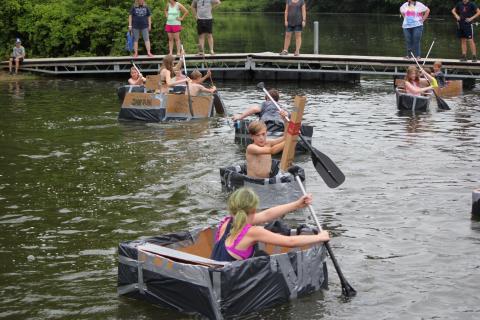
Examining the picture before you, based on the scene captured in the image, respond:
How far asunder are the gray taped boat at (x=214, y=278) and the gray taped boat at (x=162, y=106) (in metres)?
12.9

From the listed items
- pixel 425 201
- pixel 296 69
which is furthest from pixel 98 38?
pixel 425 201

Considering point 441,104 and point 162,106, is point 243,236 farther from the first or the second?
point 441,104

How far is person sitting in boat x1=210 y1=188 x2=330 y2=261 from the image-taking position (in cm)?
1029

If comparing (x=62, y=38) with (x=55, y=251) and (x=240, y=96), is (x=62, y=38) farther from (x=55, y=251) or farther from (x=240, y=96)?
(x=55, y=251)

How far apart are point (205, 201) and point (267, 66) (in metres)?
18.5

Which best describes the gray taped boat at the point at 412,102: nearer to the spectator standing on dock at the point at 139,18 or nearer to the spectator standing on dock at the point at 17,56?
the spectator standing on dock at the point at 139,18

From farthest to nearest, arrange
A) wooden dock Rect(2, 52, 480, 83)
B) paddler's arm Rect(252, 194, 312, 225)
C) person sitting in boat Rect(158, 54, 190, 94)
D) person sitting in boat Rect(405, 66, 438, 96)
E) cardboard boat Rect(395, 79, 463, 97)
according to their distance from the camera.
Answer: wooden dock Rect(2, 52, 480, 83) < cardboard boat Rect(395, 79, 463, 97) < person sitting in boat Rect(405, 66, 438, 96) < person sitting in boat Rect(158, 54, 190, 94) < paddler's arm Rect(252, 194, 312, 225)

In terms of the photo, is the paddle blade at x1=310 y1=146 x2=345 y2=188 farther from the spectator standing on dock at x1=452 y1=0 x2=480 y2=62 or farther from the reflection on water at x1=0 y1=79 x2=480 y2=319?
the spectator standing on dock at x1=452 y1=0 x2=480 y2=62

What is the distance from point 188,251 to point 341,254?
2363mm

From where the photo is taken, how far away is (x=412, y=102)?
83.9 ft

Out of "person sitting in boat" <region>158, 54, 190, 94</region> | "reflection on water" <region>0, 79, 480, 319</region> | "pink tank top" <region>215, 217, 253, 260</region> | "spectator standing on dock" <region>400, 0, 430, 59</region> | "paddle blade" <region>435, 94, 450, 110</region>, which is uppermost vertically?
"spectator standing on dock" <region>400, 0, 430, 59</region>

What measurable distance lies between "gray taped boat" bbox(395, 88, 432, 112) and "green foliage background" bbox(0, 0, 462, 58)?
1282 cm

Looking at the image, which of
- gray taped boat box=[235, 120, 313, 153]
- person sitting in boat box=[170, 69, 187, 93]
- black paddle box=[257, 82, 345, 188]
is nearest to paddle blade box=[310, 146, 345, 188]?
black paddle box=[257, 82, 345, 188]

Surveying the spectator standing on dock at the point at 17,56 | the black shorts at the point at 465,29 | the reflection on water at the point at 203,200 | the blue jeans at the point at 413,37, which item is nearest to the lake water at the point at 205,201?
the reflection on water at the point at 203,200
